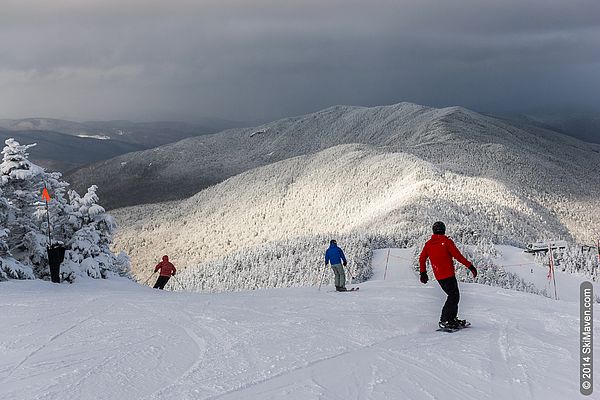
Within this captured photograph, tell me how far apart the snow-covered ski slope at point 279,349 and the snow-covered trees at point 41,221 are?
784 centimetres

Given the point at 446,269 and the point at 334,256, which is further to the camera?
the point at 334,256

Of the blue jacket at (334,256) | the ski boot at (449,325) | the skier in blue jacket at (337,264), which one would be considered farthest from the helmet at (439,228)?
the blue jacket at (334,256)

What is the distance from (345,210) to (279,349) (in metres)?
69.5

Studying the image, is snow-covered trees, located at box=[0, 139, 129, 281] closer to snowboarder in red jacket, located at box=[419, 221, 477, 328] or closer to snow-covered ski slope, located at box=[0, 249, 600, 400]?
snow-covered ski slope, located at box=[0, 249, 600, 400]

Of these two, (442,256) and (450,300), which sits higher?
(442,256)

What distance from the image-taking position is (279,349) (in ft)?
25.8

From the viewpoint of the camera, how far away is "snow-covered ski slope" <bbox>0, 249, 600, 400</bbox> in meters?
6.13

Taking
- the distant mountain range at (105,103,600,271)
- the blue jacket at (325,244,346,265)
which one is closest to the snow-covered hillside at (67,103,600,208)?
the distant mountain range at (105,103,600,271)

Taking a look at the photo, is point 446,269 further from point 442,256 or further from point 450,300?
point 450,300

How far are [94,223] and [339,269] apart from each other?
1271 centimetres

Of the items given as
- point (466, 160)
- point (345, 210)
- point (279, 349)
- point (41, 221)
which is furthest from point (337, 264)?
point (466, 160)

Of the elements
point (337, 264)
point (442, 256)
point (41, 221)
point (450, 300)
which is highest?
point (442, 256)

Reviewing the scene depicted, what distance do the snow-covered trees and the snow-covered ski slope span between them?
7841mm

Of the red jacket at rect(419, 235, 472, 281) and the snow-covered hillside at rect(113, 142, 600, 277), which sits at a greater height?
the snow-covered hillside at rect(113, 142, 600, 277)
